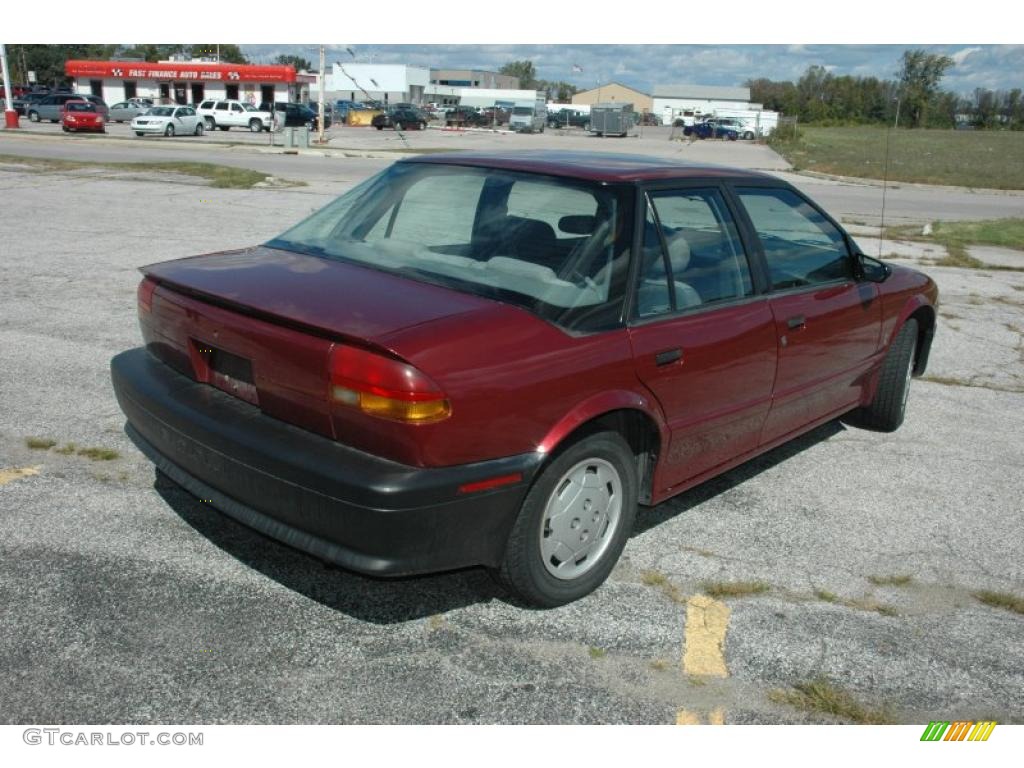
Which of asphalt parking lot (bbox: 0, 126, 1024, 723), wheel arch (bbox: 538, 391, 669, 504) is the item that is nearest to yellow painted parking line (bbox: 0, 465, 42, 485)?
A: asphalt parking lot (bbox: 0, 126, 1024, 723)

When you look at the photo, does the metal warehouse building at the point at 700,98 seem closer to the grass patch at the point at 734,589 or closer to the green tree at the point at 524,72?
the green tree at the point at 524,72

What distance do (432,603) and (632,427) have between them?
100 centimetres

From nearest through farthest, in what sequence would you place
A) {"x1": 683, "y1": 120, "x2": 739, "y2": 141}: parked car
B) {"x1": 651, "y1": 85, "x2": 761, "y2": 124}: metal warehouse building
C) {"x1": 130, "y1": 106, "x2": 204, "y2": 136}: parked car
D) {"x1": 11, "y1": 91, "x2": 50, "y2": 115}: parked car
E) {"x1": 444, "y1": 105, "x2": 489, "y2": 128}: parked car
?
{"x1": 130, "y1": 106, "x2": 204, "y2": 136}: parked car
{"x1": 11, "y1": 91, "x2": 50, "y2": 115}: parked car
{"x1": 444, "y1": 105, "x2": 489, "y2": 128}: parked car
{"x1": 683, "y1": 120, "x2": 739, "y2": 141}: parked car
{"x1": 651, "y1": 85, "x2": 761, "y2": 124}: metal warehouse building

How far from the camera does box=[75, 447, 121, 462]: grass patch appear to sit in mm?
4594

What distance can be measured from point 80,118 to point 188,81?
105 feet

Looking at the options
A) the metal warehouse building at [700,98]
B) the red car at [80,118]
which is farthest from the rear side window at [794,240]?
the metal warehouse building at [700,98]

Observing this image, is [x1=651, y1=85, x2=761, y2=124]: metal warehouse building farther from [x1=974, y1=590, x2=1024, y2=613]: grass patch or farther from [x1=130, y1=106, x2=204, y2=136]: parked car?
[x1=974, y1=590, x2=1024, y2=613]: grass patch

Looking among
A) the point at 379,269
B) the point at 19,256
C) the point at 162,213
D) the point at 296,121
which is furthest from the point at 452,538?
the point at 296,121

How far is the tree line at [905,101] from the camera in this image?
8.62 meters

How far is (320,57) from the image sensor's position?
34.2m

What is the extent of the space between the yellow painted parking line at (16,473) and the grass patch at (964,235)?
1189 cm

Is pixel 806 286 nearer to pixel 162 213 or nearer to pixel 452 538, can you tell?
pixel 452 538

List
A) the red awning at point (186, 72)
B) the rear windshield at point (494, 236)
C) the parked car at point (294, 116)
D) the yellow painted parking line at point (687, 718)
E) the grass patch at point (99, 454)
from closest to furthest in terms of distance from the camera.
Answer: the yellow painted parking line at point (687, 718) < the rear windshield at point (494, 236) < the grass patch at point (99, 454) < the parked car at point (294, 116) < the red awning at point (186, 72)

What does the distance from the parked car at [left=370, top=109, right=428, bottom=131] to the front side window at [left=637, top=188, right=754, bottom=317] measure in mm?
49187
